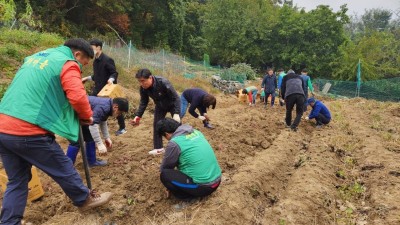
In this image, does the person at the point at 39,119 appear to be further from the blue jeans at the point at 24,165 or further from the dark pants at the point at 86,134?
the dark pants at the point at 86,134


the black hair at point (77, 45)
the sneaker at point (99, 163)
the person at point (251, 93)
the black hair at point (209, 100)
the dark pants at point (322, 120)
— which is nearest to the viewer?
the black hair at point (77, 45)

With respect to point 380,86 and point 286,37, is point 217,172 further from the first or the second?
point 286,37

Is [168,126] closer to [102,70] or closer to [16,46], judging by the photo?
[102,70]

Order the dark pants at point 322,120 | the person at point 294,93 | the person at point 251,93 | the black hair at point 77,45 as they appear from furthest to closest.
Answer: the person at point 251,93 → the dark pants at point 322,120 → the person at point 294,93 → the black hair at point 77,45

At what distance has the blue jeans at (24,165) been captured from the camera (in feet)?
8.98

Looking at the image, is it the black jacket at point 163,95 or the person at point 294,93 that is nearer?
the black jacket at point 163,95

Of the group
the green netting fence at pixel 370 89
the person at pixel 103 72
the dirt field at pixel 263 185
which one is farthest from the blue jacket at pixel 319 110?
the green netting fence at pixel 370 89

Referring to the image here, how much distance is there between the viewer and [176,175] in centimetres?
360

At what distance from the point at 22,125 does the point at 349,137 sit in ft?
21.4

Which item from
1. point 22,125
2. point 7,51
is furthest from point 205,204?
point 7,51

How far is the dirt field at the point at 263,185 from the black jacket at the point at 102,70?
117 cm

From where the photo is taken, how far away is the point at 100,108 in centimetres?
426

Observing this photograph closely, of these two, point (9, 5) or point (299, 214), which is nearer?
point (299, 214)

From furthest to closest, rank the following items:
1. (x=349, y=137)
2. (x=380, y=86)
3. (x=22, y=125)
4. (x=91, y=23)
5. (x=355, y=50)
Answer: (x=355, y=50) → (x=91, y=23) → (x=380, y=86) → (x=349, y=137) → (x=22, y=125)
